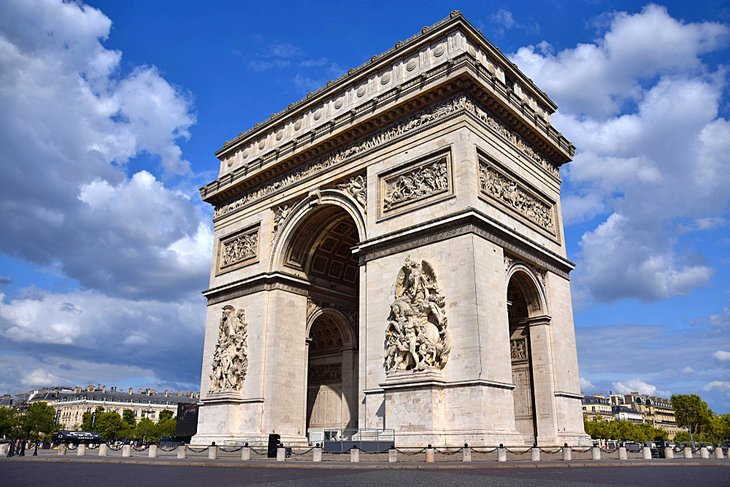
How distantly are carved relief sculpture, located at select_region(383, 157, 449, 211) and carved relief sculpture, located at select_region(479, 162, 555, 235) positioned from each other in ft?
4.56

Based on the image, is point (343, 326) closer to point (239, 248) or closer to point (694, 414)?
point (239, 248)

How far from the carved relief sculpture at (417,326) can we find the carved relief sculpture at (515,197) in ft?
12.8

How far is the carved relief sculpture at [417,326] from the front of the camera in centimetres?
1906

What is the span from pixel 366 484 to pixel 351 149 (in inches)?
674

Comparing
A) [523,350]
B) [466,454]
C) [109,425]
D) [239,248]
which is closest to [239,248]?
[239,248]

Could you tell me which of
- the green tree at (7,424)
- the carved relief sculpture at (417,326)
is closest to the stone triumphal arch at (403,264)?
the carved relief sculpture at (417,326)

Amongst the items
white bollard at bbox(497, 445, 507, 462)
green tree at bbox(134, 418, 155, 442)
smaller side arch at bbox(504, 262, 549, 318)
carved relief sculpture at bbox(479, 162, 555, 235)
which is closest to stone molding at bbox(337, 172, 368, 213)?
carved relief sculpture at bbox(479, 162, 555, 235)

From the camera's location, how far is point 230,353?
2623cm

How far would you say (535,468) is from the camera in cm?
1470

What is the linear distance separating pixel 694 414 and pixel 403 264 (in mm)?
62975

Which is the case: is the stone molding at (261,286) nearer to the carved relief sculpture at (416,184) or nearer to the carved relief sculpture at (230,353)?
the carved relief sculpture at (230,353)

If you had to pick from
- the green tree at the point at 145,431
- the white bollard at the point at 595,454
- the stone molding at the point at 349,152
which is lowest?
the green tree at the point at 145,431

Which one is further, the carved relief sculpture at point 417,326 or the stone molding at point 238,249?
the stone molding at point 238,249

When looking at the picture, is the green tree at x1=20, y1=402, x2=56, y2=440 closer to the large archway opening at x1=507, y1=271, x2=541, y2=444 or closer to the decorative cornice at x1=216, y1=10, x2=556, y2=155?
the decorative cornice at x1=216, y1=10, x2=556, y2=155
